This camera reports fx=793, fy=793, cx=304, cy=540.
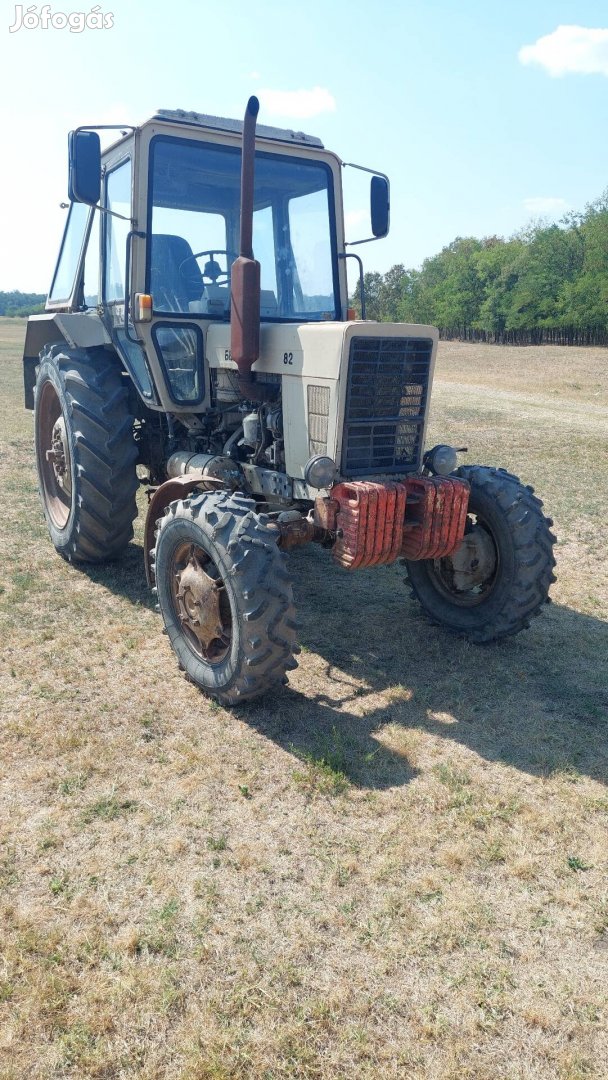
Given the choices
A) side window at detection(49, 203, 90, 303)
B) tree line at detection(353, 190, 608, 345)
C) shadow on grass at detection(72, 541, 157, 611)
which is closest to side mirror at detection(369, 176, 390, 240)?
side window at detection(49, 203, 90, 303)

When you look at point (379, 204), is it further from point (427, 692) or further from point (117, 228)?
point (427, 692)

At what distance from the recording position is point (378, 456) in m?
4.59

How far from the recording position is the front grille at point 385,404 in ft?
14.3

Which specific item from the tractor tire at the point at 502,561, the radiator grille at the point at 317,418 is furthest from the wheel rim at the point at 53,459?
the tractor tire at the point at 502,561

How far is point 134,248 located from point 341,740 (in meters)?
3.26

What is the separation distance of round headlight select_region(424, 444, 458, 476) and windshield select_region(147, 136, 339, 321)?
1.37 meters

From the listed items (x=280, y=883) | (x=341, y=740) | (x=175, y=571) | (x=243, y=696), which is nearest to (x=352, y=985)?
(x=280, y=883)

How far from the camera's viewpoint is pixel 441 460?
15.6ft

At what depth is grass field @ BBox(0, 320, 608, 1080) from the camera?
2.30m

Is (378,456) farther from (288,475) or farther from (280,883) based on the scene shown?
(280,883)

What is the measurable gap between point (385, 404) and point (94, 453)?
220cm

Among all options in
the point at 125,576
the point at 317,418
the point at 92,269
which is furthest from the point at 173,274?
the point at 125,576

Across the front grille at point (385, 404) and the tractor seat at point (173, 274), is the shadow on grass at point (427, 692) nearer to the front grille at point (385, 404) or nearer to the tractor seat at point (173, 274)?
the front grille at point (385, 404)

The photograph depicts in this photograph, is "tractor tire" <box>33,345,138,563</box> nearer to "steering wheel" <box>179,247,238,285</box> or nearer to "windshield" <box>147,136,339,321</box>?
"windshield" <box>147,136,339,321</box>
